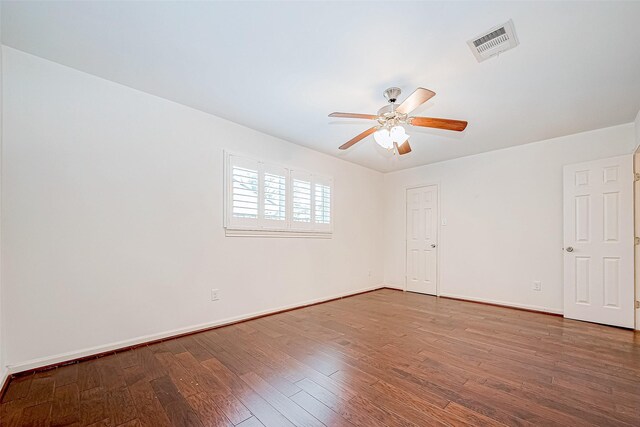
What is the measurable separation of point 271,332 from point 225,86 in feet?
8.53

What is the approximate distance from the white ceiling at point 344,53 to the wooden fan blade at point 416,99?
32cm

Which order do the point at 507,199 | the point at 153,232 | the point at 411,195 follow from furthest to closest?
the point at 411,195, the point at 507,199, the point at 153,232

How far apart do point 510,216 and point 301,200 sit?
3.26 m

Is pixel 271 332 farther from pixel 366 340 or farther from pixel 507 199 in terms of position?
pixel 507 199

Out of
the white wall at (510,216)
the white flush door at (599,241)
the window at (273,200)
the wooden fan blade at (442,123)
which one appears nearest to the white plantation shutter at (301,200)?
the window at (273,200)

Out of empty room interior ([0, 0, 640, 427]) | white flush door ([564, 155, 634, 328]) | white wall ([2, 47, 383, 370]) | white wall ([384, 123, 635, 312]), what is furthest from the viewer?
white wall ([384, 123, 635, 312])

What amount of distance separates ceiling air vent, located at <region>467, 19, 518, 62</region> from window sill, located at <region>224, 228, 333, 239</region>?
2.92 m

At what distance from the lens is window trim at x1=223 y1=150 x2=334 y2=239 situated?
133 inches

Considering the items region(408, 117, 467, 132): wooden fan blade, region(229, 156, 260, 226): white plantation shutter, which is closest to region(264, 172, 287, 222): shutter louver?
region(229, 156, 260, 226): white plantation shutter

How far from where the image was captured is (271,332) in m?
3.11

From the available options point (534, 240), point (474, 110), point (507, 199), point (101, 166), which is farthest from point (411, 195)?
point (101, 166)

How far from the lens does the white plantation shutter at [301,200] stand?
13.6ft

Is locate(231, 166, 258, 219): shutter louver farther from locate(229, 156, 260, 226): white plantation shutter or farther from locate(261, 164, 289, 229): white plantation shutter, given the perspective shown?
locate(261, 164, 289, 229): white plantation shutter

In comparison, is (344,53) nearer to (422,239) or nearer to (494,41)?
(494,41)
